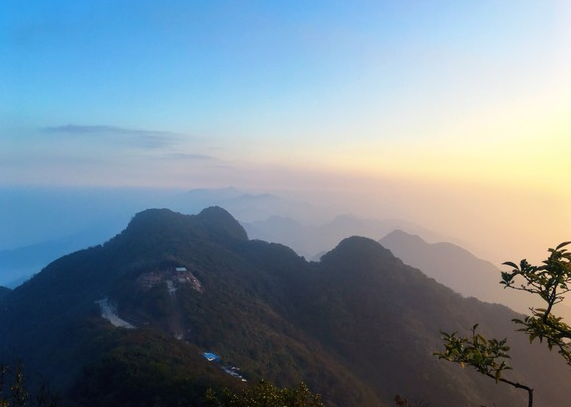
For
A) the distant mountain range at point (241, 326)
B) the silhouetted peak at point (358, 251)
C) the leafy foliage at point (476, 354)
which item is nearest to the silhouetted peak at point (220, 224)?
the distant mountain range at point (241, 326)

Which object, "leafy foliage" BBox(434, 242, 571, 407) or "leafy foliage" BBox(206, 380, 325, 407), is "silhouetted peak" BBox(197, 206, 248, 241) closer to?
"leafy foliage" BBox(206, 380, 325, 407)

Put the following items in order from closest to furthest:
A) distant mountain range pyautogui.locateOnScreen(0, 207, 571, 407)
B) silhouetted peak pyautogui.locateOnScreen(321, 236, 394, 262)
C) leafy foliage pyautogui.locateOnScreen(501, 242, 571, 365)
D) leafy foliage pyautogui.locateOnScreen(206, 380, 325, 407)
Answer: leafy foliage pyautogui.locateOnScreen(501, 242, 571, 365) → leafy foliage pyautogui.locateOnScreen(206, 380, 325, 407) → distant mountain range pyautogui.locateOnScreen(0, 207, 571, 407) → silhouetted peak pyautogui.locateOnScreen(321, 236, 394, 262)

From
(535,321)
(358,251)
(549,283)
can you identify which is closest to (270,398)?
(535,321)

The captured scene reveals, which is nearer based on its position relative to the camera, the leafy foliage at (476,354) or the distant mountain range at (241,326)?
the leafy foliage at (476,354)

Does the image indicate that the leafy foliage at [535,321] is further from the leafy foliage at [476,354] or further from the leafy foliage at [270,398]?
the leafy foliage at [270,398]

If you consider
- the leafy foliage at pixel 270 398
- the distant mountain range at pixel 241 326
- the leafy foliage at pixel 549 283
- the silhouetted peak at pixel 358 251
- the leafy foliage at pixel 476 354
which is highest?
the leafy foliage at pixel 549 283

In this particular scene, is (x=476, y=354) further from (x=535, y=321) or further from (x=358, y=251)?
(x=358, y=251)

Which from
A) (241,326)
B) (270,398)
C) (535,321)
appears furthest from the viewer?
(241,326)

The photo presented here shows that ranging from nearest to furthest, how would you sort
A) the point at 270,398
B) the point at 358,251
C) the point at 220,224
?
the point at 270,398 < the point at 358,251 < the point at 220,224

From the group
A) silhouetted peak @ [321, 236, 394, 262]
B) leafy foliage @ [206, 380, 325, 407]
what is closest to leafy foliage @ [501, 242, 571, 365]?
leafy foliage @ [206, 380, 325, 407]
